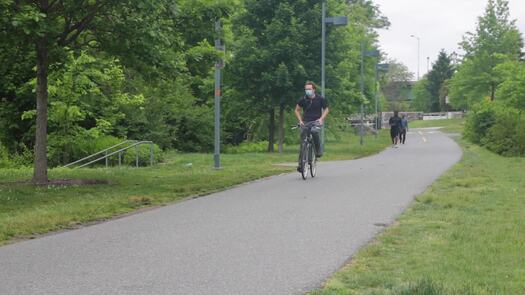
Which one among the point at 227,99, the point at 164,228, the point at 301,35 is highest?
the point at 301,35

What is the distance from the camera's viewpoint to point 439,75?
106062 mm

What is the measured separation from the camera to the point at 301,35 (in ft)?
79.4

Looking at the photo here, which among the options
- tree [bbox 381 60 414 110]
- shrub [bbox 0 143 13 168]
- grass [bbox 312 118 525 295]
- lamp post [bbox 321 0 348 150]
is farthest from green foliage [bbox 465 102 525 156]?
tree [bbox 381 60 414 110]

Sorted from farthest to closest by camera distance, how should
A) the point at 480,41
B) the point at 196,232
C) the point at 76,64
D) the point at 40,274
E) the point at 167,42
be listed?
the point at 480,41
the point at 76,64
the point at 167,42
the point at 196,232
the point at 40,274

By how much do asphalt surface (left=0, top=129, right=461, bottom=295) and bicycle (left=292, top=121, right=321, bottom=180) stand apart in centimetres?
245

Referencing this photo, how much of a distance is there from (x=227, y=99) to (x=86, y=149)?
591 centimetres

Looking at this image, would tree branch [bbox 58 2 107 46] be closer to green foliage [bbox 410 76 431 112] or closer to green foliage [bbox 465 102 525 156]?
green foliage [bbox 465 102 525 156]

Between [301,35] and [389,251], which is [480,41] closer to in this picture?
[301,35]

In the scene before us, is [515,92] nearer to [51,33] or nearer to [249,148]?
[249,148]

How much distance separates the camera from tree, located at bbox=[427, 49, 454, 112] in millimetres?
105375

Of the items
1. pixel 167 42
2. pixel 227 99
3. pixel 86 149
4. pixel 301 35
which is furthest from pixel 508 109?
pixel 167 42

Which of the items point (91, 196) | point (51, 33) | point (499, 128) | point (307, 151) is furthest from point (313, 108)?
point (499, 128)

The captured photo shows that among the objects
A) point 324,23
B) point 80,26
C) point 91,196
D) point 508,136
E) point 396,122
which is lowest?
point 91,196

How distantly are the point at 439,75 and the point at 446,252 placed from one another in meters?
105
